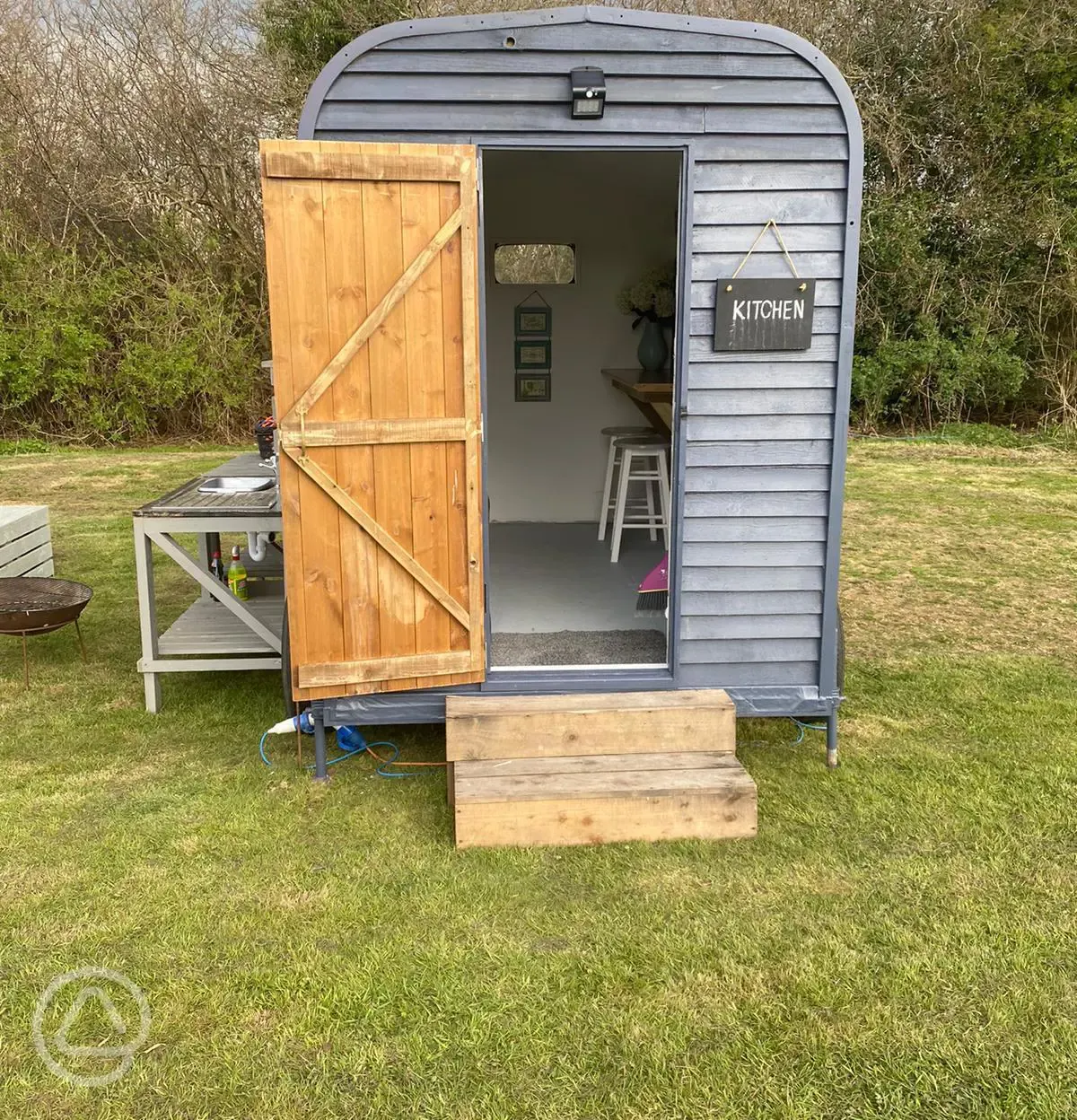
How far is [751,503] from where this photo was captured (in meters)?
3.76

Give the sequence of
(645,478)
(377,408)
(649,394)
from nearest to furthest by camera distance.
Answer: (377,408), (649,394), (645,478)

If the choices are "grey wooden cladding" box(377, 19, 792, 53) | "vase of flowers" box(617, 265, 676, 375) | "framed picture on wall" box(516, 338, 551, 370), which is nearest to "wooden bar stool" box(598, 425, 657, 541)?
"vase of flowers" box(617, 265, 676, 375)

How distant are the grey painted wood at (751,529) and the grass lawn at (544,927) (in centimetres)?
93

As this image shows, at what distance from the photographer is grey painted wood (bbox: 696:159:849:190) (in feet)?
11.5

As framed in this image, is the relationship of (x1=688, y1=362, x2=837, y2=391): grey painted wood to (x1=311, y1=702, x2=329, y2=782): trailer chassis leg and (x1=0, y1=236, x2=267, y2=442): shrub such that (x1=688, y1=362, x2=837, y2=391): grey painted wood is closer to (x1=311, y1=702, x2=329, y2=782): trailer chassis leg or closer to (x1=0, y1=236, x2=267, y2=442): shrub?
(x1=311, y1=702, x2=329, y2=782): trailer chassis leg

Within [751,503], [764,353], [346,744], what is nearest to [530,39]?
[764,353]

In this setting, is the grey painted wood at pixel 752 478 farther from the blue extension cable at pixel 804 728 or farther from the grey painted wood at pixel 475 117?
the grey painted wood at pixel 475 117

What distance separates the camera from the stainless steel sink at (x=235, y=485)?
482cm

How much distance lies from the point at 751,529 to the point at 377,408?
1.44 metres

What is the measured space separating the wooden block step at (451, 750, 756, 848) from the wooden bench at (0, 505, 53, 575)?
131 inches

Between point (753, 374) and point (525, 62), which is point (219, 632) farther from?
point (525, 62)

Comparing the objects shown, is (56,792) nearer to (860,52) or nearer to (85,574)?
(85,574)

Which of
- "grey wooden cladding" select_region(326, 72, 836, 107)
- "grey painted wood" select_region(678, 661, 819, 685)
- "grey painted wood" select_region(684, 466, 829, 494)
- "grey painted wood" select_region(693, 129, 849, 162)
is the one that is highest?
"grey wooden cladding" select_region(326, 72, 836, 107)

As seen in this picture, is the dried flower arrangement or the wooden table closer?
the wooden table
